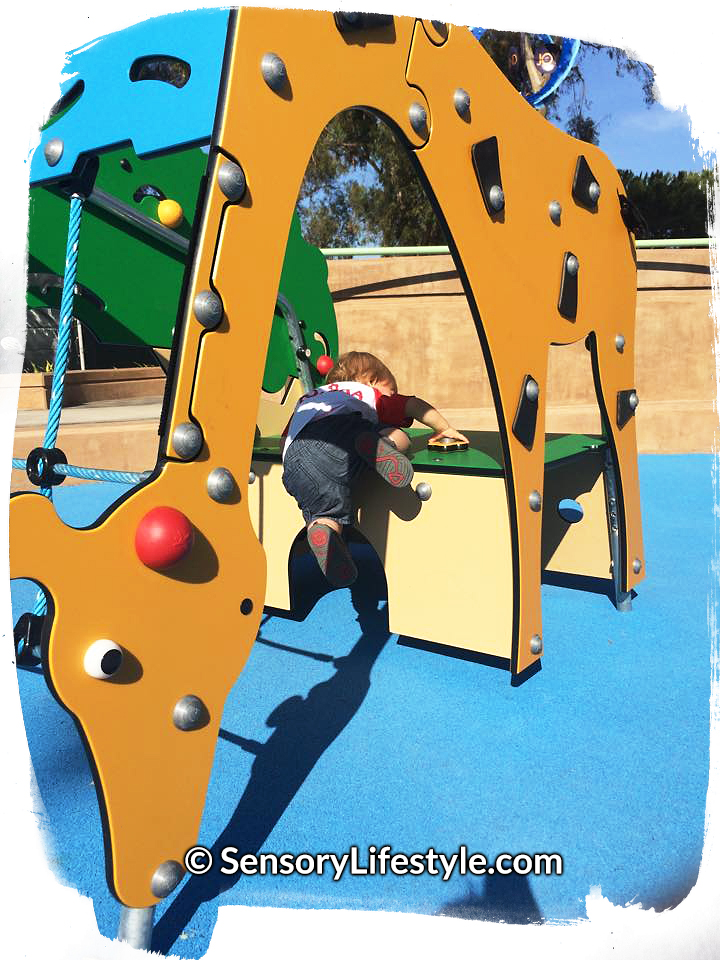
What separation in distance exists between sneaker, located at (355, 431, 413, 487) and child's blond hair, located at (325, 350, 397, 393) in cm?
49

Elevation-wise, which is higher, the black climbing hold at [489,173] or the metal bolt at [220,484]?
the black climbing hold at [489,173]

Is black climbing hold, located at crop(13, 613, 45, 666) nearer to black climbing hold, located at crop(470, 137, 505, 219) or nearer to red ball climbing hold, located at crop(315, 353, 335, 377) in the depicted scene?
black climbing hold, located at crop(470, 137, 505, 219)

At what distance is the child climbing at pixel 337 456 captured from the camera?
254cm

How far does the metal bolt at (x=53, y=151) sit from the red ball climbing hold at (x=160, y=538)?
91 centimetres

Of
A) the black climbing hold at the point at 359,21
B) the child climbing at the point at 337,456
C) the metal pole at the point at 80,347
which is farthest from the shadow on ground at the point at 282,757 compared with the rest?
the metal pole at the point at 80,347

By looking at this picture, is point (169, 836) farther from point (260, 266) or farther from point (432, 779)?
point (260, 266)

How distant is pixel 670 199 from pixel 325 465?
13.0 meters

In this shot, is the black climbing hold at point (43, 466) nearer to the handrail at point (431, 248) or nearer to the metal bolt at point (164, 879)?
the metal bolt at point (164, 879)

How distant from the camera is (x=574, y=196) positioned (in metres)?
2.65

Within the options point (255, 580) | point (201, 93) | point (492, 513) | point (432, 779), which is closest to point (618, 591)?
point (492, 513)

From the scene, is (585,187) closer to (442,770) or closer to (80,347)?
(442,770)

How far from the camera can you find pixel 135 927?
1.26 metres

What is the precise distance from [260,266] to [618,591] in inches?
103

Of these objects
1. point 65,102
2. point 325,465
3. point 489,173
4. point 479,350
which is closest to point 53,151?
point 65,102
